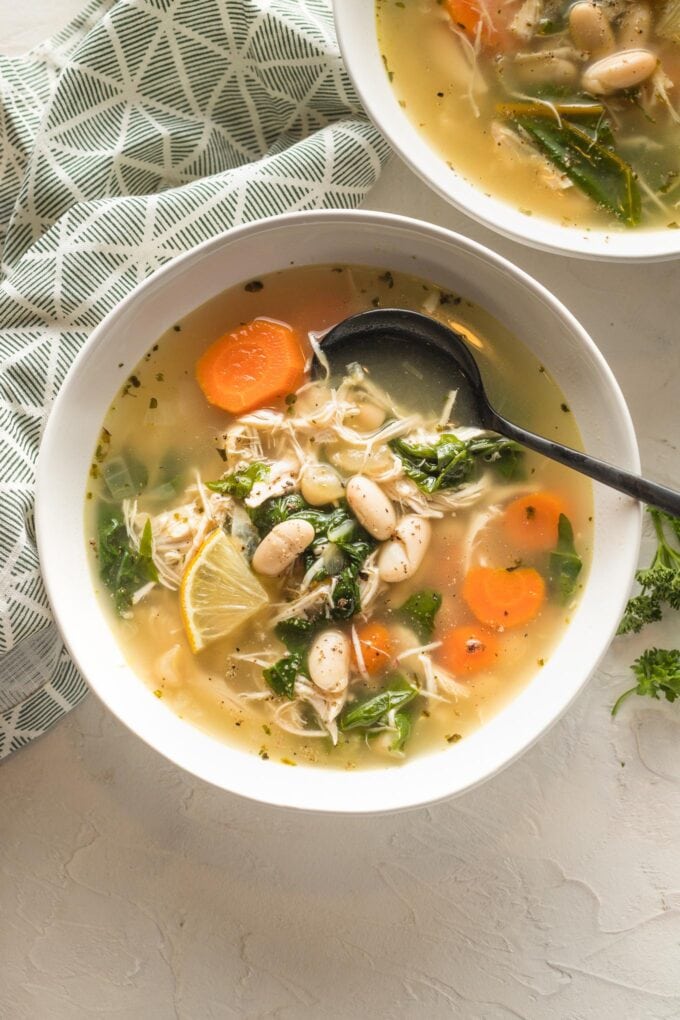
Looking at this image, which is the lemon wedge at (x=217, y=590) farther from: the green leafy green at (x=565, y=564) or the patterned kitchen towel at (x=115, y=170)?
the green leafy green at (x=565, y=564)

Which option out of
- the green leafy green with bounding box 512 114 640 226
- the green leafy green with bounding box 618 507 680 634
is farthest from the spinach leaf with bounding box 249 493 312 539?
the green leafy green with bounding box 512 114 640 226

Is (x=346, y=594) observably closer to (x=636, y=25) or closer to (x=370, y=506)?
(x=370, y=506)

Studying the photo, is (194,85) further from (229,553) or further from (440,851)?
(440,851)

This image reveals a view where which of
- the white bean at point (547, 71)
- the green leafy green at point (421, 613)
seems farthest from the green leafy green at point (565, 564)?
the white bean at point (547, 71)

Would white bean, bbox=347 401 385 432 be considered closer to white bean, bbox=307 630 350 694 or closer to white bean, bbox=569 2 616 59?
white bean, bbox=307 630 350 694

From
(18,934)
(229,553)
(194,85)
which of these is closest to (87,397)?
(229,553)

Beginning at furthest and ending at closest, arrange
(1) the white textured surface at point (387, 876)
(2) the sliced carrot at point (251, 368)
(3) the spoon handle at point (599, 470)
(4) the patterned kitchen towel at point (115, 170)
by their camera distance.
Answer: (1) the white textured surface at point (387, 876) < (4) the patterned kitchen towel at point (115, 170) < (2) the sliced carrot at point (251, 368) < (3) the spoon handle at point (599, 470)

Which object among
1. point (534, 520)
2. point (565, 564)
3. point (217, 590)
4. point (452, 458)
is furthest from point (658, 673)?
point (217, 590)
